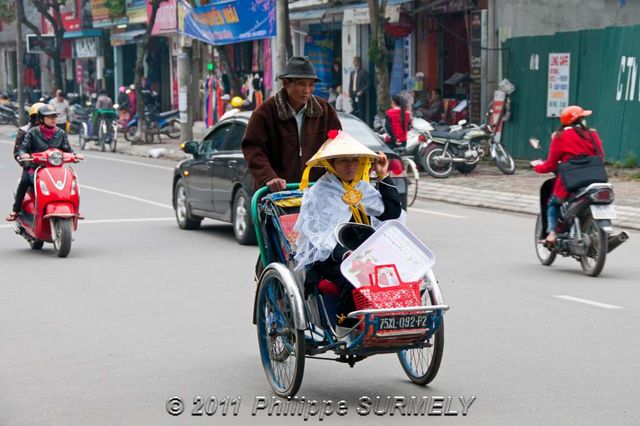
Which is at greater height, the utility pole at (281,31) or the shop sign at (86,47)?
the utility pole at (281,31)

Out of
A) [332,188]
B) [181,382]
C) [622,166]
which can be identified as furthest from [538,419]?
[622,166]

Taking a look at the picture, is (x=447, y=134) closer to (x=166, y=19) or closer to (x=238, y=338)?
(x=238, y=338)

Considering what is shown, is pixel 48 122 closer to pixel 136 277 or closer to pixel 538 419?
pixel 136 277

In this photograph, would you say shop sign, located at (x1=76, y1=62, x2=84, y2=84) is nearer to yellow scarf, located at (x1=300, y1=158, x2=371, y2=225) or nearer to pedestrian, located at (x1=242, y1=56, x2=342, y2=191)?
pedestrian, located at (x1=242, y1=56, x2=342, y2=191)

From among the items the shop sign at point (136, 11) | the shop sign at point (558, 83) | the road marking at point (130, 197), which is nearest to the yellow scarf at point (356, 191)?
the road marking at point (130, 197)

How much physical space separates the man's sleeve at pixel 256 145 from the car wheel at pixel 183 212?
7.93 m

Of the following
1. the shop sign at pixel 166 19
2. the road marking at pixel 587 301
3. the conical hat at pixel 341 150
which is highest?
the shop sign at pixel 166 19

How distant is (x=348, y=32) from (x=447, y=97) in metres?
4.51

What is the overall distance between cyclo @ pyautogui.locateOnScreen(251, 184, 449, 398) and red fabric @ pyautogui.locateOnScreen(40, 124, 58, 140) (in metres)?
6.84

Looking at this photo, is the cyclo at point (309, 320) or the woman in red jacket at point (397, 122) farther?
the woman in red jacket at point (397, 122)

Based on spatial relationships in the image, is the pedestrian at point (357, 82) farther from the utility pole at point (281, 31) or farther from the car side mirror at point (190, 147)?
the car side mirror at point (190, 147)

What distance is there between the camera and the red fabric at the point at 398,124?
21.2 meters

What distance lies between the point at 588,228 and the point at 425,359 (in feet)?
16.6

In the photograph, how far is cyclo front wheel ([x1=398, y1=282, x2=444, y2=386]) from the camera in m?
6.58
